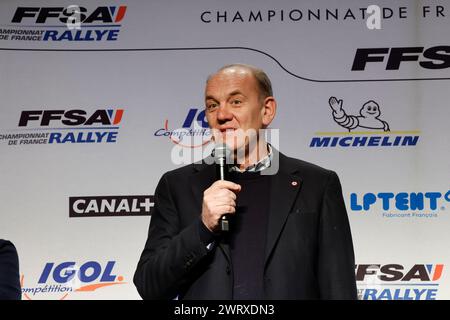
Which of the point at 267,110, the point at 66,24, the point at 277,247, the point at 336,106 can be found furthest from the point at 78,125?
the point at 277,247

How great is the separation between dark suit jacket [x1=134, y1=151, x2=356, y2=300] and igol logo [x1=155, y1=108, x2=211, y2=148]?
5.61 feet

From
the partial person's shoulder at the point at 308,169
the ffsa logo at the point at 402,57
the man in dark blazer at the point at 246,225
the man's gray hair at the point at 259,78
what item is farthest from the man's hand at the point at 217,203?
the ffsa logo at the point at 402,57

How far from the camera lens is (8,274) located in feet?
7.19

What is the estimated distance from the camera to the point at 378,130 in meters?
4.32

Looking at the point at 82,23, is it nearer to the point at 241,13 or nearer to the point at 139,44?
the point at 139,44

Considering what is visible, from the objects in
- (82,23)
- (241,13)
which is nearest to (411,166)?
(241,13)

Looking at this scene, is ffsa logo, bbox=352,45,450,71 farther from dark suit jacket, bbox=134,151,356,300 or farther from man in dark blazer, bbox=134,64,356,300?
dark suit jacket, bbox=134,151,356,300

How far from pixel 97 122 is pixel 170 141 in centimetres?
46

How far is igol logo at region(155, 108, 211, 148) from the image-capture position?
436 cm

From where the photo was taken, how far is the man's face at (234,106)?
260 cm

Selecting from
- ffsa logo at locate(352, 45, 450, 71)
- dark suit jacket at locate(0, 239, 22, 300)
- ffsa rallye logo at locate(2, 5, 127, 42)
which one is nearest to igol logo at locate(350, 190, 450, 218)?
ffsa logo at locate(352, 45, 450, 71)

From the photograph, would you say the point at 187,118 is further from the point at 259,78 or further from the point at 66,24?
the point at 259,78

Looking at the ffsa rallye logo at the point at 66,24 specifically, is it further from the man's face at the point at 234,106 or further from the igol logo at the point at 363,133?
the man's face at the point at 234,106

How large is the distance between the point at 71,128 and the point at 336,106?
1.59 m
